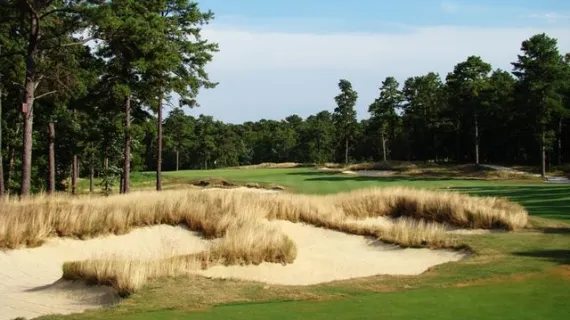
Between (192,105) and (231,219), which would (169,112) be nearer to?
(192,105)

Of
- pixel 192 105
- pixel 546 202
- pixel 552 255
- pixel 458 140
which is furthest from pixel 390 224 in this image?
pixel 458 140

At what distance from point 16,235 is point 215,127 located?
10089 cm

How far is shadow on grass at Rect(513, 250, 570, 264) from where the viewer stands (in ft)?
37.9

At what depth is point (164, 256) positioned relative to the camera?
12.2 m

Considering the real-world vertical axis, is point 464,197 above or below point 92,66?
below

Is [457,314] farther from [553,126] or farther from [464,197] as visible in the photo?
[553,126]

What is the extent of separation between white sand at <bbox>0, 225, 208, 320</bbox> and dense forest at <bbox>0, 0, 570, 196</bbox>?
714cm

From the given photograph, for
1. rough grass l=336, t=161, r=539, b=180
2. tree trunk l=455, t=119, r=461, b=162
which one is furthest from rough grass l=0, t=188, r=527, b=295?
tree trunk l=455, t=119, r=461, b=162

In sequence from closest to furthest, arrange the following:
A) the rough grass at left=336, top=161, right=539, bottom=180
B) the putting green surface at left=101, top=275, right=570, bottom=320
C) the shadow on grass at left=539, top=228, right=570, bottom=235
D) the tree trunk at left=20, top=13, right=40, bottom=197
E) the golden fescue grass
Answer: the putting green surface at left=101, top=275, right=570, bottom=320, the golden fescue grass, the shadow on grass at left=539, top=228, right=570, bottom=235, the tree trunk at left=20, top=13, right=40, bottom=197, the rough grass at left=336, top=161, right=539, bottom=180

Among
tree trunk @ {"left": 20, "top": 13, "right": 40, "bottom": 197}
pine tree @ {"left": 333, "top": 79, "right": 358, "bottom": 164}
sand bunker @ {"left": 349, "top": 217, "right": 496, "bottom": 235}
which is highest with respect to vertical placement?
pine tree @ {"left": 333, "top": 79, "right": 358, "bottom": 164}

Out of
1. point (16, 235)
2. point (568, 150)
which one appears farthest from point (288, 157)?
point (16, 235)

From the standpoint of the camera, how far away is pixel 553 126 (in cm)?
6525

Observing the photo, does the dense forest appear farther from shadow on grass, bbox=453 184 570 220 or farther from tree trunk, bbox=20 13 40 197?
shadow on grass, bbox=453 184 570 220

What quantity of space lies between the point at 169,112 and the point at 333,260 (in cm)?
4166
